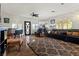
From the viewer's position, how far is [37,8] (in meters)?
2.53

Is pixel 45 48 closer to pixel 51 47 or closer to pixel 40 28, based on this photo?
pixel 51 47

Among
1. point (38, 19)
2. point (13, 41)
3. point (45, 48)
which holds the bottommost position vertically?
point (45, 48)


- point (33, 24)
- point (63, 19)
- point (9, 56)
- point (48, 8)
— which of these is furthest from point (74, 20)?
point (9, 56)

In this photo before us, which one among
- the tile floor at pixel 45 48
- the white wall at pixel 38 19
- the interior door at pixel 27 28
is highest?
the white wall at pixel 38 19

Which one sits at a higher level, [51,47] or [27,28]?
[27,28]

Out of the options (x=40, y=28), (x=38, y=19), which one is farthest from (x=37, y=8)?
(x=40, y=28)

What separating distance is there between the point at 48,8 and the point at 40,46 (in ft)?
2.69

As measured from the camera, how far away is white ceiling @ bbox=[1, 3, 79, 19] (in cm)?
246

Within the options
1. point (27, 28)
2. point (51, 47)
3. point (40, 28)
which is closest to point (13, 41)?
point (27, 28)

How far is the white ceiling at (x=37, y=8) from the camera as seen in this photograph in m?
2.46

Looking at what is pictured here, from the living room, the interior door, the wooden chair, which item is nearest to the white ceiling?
the living room

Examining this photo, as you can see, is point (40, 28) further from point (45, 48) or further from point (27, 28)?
point (45, 48)

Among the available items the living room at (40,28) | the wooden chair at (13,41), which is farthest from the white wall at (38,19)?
the wooden chair at (13,41)

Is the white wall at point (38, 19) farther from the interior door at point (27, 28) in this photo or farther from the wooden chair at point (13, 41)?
the wooden chair at point (13, 41)
